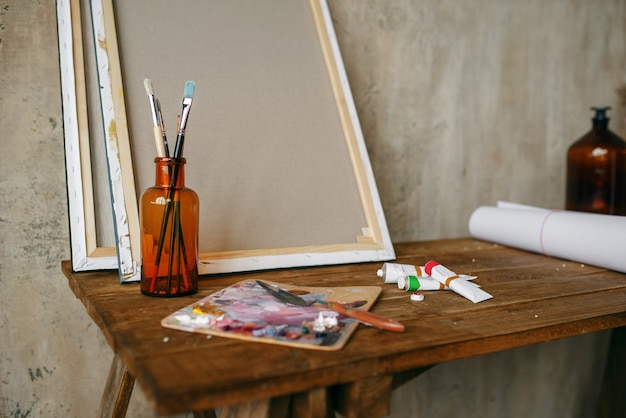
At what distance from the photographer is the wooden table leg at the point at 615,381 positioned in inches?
59.5

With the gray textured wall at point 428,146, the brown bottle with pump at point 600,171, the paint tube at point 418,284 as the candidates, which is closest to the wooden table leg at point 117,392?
the gray textured wall at point 428,146

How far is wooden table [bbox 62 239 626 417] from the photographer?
21.9 inches

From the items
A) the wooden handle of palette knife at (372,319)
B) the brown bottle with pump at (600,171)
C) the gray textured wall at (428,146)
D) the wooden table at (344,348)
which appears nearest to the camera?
the wooden table at (344,348)

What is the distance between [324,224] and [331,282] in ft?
0.64

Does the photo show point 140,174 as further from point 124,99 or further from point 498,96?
point 498,96

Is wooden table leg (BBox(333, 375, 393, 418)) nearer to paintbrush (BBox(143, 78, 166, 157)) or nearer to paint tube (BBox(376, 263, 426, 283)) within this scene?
paint tube (BBox(376, 263, 426, 283))

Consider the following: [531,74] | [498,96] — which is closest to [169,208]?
[498,96]

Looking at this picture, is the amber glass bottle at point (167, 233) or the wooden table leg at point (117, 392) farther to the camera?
the wooden table leg at point (117, 392)

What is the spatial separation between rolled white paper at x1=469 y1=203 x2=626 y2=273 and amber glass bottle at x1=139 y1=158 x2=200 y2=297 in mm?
791

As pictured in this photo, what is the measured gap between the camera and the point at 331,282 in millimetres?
947

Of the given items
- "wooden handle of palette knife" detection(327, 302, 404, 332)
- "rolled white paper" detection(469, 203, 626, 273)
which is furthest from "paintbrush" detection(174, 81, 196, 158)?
"rolled white paper" detection(469, 203, 626, 273)

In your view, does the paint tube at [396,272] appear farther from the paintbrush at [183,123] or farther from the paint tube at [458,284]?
the paintbrush at [183,123]

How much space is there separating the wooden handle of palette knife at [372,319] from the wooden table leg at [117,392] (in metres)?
0.44

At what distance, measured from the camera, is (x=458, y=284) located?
0.89 m
